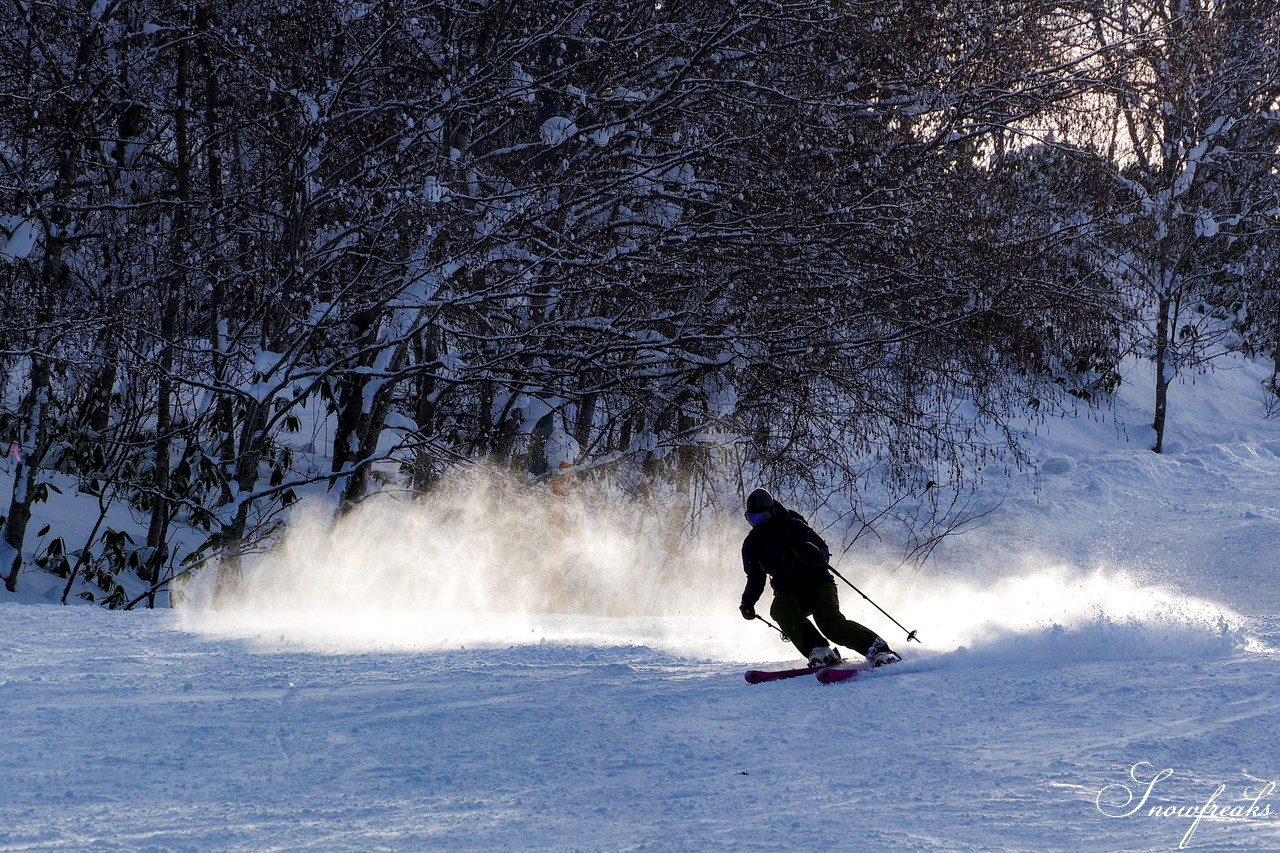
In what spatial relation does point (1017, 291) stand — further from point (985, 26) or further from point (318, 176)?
point (318, 176)

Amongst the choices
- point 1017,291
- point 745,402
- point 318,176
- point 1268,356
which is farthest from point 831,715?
point 1268,356

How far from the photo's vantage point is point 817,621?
21.5 ft

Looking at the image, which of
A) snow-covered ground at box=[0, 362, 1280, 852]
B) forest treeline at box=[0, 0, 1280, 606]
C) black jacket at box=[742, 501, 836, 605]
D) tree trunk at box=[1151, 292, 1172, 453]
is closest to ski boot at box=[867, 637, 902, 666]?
snow-covered ground at box=[0, 362, 1280, 852]

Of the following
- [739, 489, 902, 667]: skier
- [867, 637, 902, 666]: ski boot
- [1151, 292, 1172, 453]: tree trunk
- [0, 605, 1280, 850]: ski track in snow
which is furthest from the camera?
[1151, 292, 1172, 453]: tree trunk

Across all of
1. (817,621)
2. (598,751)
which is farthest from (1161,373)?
(598,751)

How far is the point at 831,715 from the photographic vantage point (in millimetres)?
4957

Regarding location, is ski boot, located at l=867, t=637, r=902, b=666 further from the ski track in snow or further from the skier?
the ski track in snow

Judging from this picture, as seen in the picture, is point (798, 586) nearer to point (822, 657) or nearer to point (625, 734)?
point (822, 657)

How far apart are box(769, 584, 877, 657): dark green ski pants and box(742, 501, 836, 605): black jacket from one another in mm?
70

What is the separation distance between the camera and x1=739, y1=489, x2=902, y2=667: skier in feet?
20.7

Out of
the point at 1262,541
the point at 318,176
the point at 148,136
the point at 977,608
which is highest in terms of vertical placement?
the point at 148,136

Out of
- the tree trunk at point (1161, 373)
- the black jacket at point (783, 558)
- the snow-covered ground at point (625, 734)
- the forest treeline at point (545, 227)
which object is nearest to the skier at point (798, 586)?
the black jacket at point (783, 558)

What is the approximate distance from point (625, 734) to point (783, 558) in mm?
2460

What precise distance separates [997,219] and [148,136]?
9.57m
